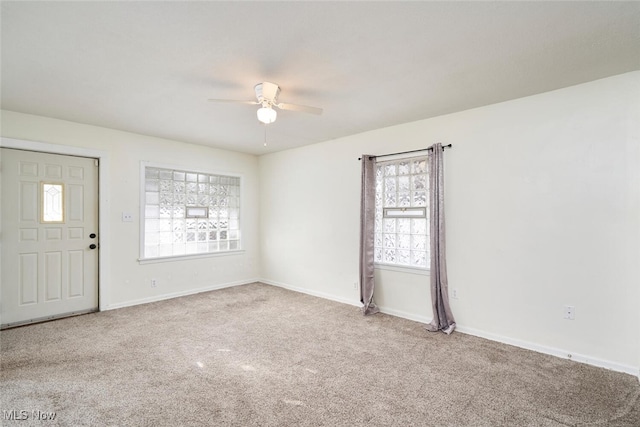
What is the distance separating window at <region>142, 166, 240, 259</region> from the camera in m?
4.79

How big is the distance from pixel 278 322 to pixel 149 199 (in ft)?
9.18

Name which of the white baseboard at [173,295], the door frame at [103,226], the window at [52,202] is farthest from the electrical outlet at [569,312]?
the window at [52,202]

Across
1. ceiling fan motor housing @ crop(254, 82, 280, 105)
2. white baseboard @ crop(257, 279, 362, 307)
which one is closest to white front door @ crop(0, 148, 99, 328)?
white baseboard @ crop(257, 279, 362, 307)

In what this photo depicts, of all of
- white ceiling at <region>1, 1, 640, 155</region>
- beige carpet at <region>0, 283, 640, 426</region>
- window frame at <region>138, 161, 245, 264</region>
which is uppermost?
white ceiling at <region>1, 1, 640, 155</region>

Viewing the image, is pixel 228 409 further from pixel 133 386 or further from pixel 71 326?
pixel 71 326

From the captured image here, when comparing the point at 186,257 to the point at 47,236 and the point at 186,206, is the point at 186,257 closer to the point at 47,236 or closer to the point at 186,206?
the point at 186,206

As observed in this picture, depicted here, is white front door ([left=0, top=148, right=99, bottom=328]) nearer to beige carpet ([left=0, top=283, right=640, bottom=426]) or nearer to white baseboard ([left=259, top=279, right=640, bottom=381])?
beige carpet ([left=0, top=283, right=640, bottom=426])

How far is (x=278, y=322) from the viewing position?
3818 millimetres

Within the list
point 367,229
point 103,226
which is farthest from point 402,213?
point 103,226

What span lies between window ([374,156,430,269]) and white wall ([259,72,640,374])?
24 cm

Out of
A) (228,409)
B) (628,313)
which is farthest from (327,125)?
(628,313)

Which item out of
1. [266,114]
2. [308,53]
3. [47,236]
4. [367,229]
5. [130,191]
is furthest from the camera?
[130,191]

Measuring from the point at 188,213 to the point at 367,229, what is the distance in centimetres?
304

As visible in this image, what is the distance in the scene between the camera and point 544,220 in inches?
119
